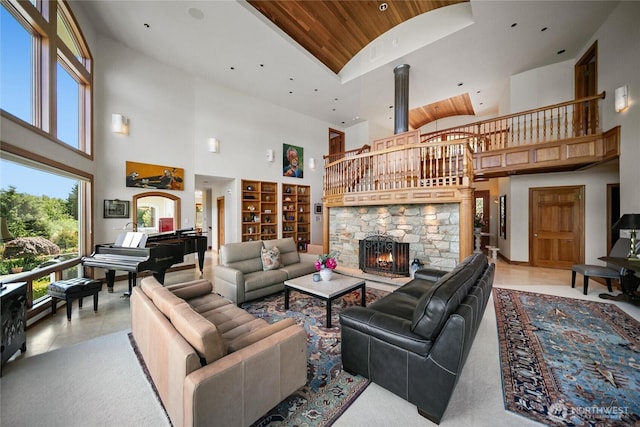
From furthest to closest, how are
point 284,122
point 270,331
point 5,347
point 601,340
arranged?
1. point 284,122
2. point 601,340
3. point 5,347
4. point 270,331

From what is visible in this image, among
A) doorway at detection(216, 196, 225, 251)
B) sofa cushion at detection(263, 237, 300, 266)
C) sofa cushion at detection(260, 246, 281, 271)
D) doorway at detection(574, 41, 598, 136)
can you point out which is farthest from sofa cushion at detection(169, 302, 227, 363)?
doorway at detection(574, 41, 598, 136)

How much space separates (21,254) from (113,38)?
476cm

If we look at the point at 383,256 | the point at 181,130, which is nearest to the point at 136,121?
the point at 181,130

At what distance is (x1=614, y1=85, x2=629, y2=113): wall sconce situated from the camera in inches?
155

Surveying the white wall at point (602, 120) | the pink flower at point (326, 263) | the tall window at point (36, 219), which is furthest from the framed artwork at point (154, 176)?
the white wall at point (602, 120)

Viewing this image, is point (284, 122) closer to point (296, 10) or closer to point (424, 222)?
point (296, 10)

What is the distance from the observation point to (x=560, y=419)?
5.14 ft

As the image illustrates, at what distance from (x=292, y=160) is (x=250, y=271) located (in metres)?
5.40

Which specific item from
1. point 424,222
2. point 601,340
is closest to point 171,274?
point 424,222

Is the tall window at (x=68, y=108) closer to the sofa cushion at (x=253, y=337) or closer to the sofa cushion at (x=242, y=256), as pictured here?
the sofa cushion at (x=242, y=256)

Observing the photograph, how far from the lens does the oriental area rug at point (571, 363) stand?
5.38 ft

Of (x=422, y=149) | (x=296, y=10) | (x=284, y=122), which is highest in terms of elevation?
(x=296, y=10)

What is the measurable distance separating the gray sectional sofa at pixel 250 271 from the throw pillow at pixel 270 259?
2.5 inches

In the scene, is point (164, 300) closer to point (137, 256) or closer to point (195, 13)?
point (137, 256)
